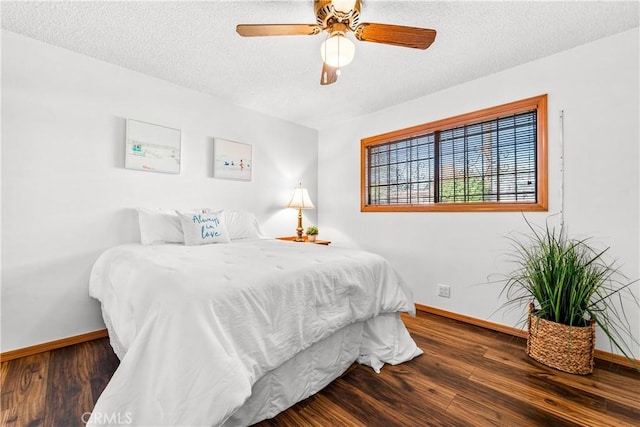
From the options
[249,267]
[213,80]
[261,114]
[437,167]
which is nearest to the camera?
[249,267]

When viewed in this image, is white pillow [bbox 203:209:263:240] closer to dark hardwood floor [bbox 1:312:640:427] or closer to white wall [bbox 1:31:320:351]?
white wall [bbox 1:31:320:351]

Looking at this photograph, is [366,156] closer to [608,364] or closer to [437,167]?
[437,167]

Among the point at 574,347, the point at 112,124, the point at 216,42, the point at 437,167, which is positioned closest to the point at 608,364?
the point at 574,347

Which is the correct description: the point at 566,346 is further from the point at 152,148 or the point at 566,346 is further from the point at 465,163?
the point at 152,148

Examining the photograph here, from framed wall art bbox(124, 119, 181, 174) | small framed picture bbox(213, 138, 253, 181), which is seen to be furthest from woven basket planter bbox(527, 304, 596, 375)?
framed wall art bbox(124, 119, 181, 174)

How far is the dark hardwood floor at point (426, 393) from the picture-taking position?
1.43 metres

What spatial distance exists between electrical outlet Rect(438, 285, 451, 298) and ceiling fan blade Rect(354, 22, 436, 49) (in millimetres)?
2193

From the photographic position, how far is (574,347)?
6.04ft

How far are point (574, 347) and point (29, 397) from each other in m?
3.26

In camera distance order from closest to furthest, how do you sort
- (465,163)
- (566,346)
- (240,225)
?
1. (566,346)
2. (465,163)
3. (240,225)

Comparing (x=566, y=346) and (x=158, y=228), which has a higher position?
(x=158, y=228)

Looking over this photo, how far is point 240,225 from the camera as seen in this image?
9.73 feet

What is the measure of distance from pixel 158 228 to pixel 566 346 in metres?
3.14

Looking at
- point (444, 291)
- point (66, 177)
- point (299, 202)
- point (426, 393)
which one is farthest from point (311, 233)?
point (66, 177)
